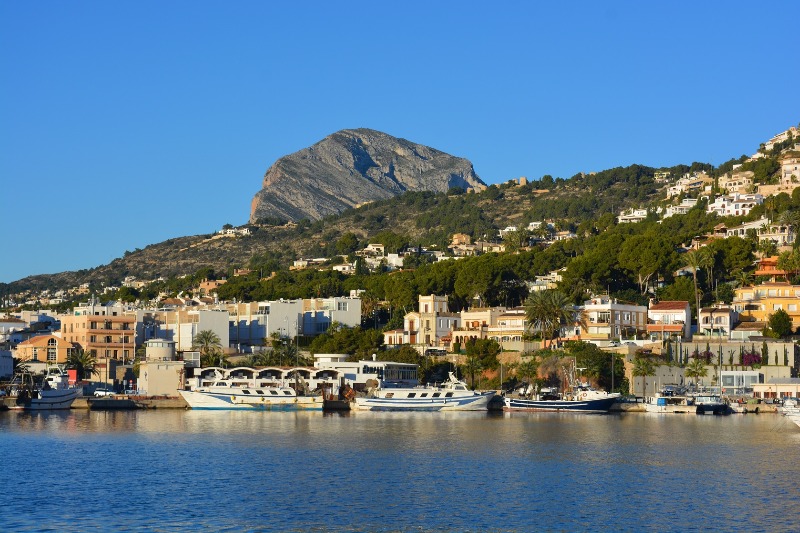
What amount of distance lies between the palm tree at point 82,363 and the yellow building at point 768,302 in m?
60.8

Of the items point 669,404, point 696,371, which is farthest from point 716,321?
point 669,404

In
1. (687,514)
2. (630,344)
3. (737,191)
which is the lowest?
(687,514)

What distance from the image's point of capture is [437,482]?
159 ft

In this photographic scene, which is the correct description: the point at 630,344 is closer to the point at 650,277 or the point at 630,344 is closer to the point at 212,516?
the point at 650,277

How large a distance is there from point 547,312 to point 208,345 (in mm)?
32915

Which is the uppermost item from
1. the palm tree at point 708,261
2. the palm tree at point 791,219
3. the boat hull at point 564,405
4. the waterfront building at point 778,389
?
the palm tree at point 791,219

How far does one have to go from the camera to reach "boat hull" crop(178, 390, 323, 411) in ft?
316

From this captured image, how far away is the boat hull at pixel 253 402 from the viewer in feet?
316

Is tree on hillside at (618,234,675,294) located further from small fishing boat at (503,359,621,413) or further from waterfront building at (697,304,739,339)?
small fishing boat at (503,359,621,413)

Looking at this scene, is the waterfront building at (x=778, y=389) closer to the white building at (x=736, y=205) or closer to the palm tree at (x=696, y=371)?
the palm tree at (x=696, y=371)

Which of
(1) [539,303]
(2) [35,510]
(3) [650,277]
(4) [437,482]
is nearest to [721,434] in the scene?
(4) [437,482]

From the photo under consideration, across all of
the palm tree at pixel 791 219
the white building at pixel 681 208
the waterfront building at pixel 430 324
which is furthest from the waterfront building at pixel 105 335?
the white building at pixel 681 208

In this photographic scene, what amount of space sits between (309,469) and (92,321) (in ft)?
236

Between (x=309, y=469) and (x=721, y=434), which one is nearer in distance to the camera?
(x=309, y=469)
